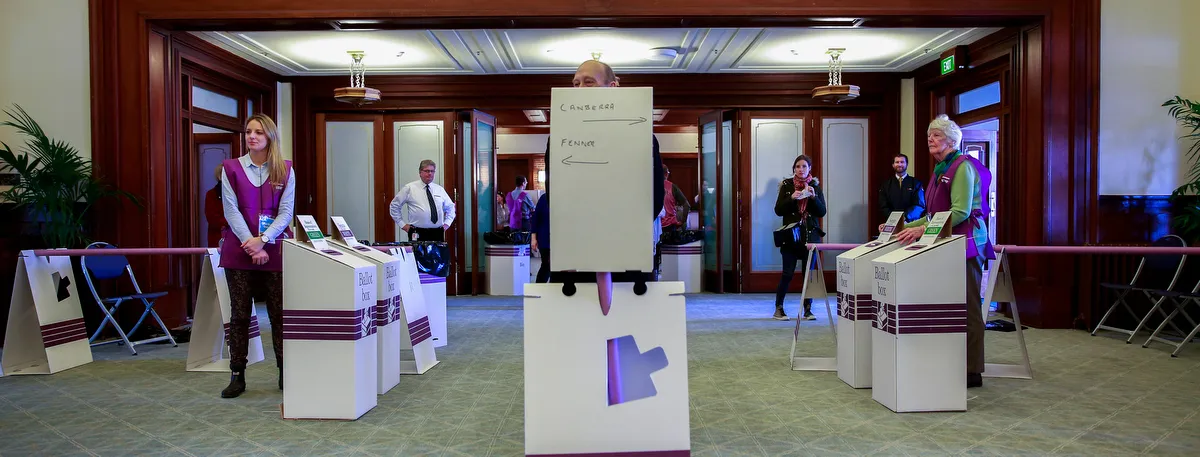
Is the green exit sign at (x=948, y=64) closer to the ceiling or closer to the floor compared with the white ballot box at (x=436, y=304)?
closer to the ceiling

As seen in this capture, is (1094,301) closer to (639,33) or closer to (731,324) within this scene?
(731,324)

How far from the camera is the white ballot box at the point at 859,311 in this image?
3.99 meters

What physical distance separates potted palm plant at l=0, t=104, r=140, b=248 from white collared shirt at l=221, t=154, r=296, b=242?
271 cm

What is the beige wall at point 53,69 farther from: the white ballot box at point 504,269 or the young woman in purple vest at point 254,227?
the white ballot box at point 504,269

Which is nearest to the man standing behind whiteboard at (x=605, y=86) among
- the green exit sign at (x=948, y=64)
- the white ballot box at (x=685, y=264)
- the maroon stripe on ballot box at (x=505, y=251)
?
the green exit sign at (x=948, y=64)

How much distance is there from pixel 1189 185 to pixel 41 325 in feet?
27.7

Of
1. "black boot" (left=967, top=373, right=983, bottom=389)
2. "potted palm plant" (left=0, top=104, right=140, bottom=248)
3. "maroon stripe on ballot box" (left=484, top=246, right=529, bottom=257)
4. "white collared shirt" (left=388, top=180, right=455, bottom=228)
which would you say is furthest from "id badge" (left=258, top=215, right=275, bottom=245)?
"maroon stripe on ballot box" (left=484, top=246, right=529, bottom=257)

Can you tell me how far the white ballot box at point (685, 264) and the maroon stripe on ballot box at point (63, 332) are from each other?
656 centimetres

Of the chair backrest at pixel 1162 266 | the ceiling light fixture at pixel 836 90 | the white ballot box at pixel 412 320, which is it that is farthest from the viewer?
the ceiling light fixture at pixel 836 90

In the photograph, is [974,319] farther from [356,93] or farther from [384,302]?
[356,93]

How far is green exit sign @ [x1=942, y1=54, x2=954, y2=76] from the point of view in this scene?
765cm

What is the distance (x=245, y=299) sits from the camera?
3920 millimetres

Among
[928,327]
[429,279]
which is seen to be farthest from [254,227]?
[928,327]

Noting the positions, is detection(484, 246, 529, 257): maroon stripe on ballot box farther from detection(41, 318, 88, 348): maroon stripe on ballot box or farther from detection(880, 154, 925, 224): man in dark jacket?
detection(41, 318, 88, 348): maroon stripe on ballot box
